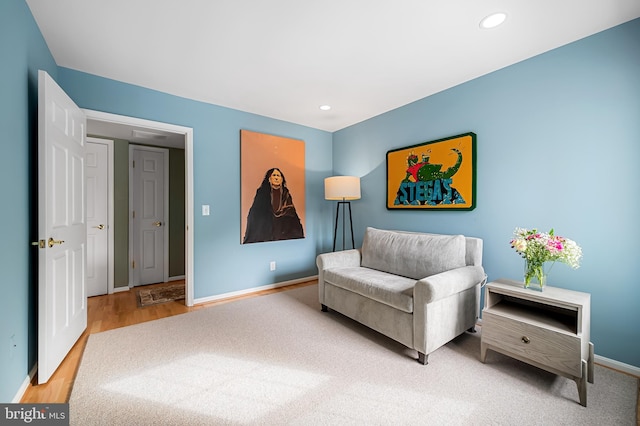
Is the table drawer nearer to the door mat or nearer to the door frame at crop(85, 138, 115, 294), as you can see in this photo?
the door mat

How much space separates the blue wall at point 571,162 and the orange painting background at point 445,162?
3.4 inches

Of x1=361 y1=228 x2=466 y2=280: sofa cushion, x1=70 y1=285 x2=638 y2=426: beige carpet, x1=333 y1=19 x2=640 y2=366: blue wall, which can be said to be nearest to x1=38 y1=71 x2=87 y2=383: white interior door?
x1=70 y1=285 x2=638 y2=426: beige carpet

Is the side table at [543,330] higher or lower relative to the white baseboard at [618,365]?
higher

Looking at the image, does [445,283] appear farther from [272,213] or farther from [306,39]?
[272,213]

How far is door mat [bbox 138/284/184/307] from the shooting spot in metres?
3.22

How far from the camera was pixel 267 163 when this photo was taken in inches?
141

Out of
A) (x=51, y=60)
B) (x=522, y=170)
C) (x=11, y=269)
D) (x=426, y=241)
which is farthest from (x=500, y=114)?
(x=51, y=60)

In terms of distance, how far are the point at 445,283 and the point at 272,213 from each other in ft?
7.83

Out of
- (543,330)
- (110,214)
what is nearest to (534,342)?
(543,330)

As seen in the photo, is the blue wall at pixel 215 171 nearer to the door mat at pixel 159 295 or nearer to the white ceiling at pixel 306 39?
the white ceiling at pixel 306 39

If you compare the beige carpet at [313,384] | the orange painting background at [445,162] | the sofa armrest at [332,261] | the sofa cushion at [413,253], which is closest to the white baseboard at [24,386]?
the beige carpet at [313,384]

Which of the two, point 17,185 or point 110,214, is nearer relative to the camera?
point 17,185

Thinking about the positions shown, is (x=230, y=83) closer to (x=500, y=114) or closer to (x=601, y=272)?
(x=500, y=114)

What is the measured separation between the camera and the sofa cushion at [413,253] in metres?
2.32
